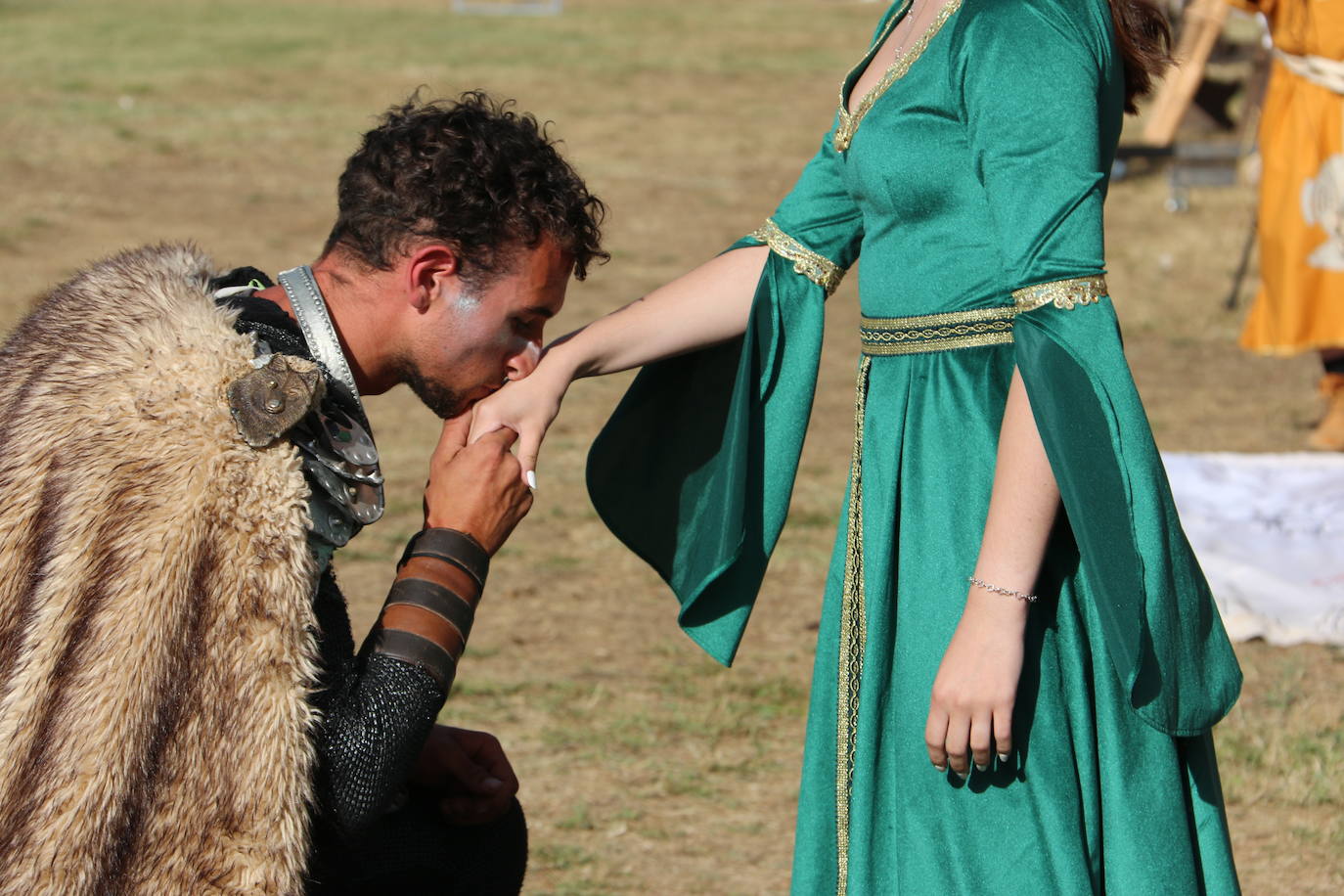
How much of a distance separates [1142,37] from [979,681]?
32.5 inches

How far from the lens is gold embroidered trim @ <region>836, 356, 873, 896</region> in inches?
85.3

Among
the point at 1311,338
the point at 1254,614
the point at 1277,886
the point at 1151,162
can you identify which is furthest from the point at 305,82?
the point at 1277,886

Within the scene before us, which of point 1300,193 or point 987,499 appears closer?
point 987,499

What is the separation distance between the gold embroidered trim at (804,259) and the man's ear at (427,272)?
0.45m

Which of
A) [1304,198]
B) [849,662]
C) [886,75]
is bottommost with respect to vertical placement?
[1304,198]

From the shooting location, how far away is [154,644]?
75.6 inches

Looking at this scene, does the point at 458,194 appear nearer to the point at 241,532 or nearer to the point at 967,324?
the point at 241,532

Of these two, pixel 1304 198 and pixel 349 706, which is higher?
pixel 349 706

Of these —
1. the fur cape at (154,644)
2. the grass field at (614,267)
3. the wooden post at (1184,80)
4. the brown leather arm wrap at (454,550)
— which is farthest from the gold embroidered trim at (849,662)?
the wooden post at (1184,80)

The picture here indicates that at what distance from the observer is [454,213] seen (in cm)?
227

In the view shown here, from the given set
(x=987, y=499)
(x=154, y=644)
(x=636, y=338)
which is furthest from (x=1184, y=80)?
(x=154, y=644)

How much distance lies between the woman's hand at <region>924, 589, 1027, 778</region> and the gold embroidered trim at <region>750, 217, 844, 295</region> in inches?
25.6

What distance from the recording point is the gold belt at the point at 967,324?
1851mm

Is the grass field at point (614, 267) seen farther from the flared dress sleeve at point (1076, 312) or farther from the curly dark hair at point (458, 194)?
the flared dress sleeve at point (1076, 312)
